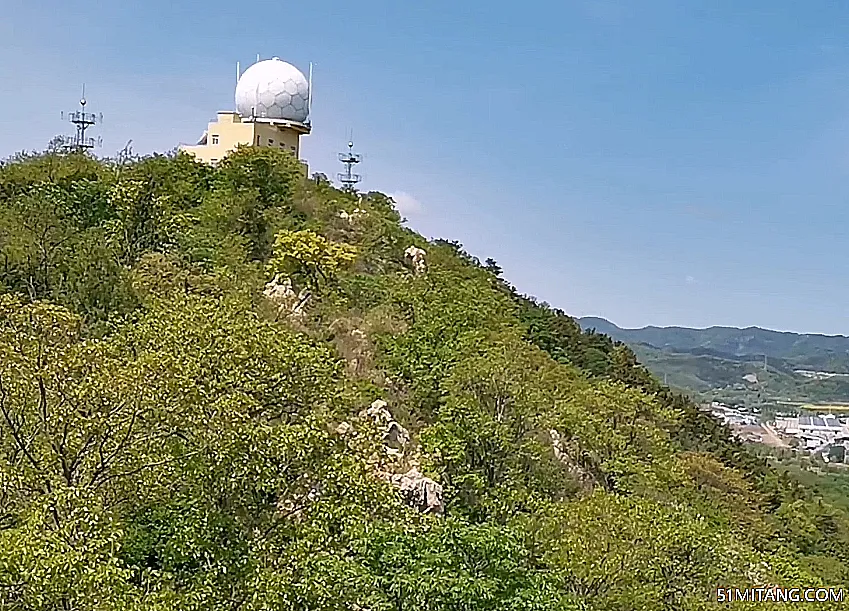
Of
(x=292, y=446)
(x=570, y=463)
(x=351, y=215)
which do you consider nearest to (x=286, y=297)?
(x=351, y=215)

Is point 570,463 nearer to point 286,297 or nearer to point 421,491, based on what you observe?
point 421,491

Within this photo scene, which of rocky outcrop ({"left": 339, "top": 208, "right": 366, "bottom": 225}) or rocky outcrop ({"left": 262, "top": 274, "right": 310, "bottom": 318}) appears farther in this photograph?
rocky outcrop ({"left": 339, "top": 208, "right": 366, "bottom": 225})

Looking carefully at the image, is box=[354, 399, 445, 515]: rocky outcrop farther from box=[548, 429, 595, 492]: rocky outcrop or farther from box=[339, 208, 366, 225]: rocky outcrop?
box=[339, 208, 366, 225]: rocky outcrop

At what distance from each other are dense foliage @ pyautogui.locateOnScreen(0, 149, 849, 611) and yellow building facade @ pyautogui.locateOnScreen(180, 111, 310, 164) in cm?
618

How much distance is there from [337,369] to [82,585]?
317 inches

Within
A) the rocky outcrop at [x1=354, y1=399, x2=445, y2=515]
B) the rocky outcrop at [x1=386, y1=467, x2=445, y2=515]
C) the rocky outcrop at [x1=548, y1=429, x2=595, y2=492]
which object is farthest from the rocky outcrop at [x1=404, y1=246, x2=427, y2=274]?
the rocky outcrop at [x1=386, y1=467, x2=445, y2=515]

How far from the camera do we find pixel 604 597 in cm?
1337

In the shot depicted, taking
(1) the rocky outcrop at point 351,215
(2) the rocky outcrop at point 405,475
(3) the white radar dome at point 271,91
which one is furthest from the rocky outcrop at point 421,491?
(3) the white radar dome at point 271,91

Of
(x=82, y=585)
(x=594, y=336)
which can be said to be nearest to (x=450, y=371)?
(x=82, y=585)

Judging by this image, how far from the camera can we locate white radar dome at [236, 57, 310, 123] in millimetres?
35094

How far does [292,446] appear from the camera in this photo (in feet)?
36.7

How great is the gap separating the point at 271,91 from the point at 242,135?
78.0 inches

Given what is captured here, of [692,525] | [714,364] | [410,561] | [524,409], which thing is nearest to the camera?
[410,561]

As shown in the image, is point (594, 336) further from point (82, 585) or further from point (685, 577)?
point (82, 585)
